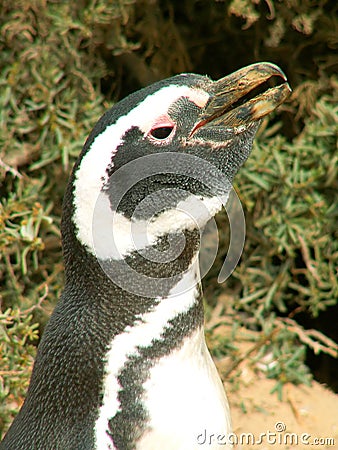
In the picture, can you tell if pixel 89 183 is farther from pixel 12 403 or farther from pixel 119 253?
pixel 12 403

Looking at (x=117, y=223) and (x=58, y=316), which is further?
(x=58, y=316)

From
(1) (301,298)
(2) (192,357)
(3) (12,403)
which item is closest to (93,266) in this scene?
(2) (192,357)

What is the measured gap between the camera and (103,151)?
3.90ft

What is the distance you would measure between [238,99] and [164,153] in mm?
174

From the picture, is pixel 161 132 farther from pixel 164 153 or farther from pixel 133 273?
pixel 133 273

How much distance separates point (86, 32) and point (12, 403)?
1175 mm

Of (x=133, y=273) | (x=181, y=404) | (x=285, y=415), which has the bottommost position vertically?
(x=285, y=415)

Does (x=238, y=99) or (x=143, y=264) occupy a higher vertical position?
(x=238, y=99)

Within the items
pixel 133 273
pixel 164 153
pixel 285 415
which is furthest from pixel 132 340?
pixel 285 415

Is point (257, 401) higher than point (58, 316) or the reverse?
the reverse

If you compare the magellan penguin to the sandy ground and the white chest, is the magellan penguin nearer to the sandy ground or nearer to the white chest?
the white chest

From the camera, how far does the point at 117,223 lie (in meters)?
1.21

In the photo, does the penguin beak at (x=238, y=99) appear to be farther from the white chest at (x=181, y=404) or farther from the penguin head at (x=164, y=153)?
the white chest at (x=181, y=404)

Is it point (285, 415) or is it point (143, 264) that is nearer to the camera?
point (143, 264)
